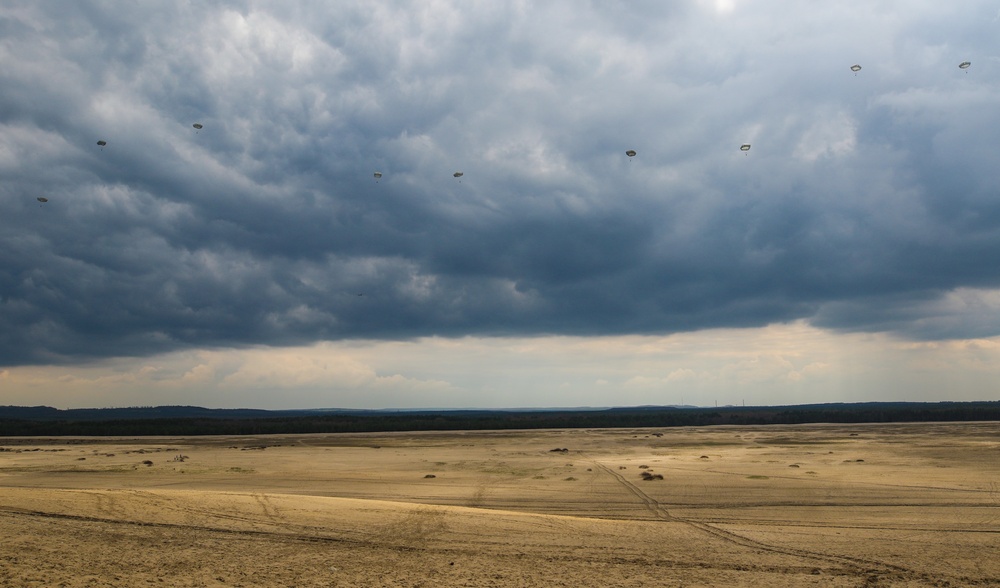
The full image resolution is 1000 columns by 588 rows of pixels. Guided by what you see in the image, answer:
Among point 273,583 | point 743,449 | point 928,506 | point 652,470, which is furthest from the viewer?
point 743,449

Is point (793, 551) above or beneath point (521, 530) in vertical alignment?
beneath

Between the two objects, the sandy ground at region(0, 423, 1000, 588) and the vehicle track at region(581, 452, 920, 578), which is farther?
the vehicle track at region(581, 452, 920, 578)

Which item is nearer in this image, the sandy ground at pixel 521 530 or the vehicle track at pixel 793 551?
the sandy ground at pixel 521 530

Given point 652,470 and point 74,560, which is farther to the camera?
point 652,470

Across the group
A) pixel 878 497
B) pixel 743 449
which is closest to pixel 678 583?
pixel 878 497

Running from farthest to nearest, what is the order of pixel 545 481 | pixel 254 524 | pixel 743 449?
1. pixel 743 449
2. pixel 545 481
3. pixel 254 524

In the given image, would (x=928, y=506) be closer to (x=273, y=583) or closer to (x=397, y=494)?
(x=397, y=494)

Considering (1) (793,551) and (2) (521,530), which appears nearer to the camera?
(1) (793,551)

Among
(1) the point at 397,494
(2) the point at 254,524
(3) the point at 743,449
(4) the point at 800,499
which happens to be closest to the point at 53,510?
(2) the point at 254,524
